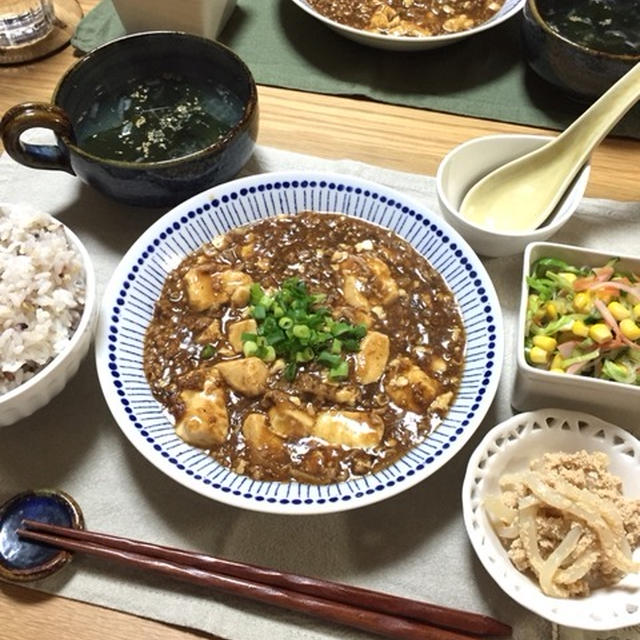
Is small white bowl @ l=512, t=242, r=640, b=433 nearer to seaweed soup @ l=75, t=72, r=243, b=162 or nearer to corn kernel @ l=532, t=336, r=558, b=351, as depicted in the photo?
corn kernel @ l=532, t=336, r=558, b=351

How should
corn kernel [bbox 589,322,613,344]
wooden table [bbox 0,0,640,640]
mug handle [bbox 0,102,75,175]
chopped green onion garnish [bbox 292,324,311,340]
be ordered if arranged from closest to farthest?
corn kernel [bbox 589,322,613,344] → chopped green onion garnish [bbox 292,324,311,340] → mug handle [bbox 0,102,75,175] → wooden table [bbox 0,0,640,640]

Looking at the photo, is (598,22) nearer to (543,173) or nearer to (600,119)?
(600,119)

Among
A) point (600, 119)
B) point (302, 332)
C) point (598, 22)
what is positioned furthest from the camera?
point (598, 22)

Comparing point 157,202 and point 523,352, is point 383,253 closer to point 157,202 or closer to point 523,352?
point 523,352

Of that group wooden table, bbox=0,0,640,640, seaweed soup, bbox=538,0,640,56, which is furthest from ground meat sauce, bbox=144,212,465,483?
seaweed soup, bbox=538,0,640,56

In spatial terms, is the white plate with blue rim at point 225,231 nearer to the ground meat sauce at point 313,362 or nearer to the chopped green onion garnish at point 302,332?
the ground meat sauce at point 313,362

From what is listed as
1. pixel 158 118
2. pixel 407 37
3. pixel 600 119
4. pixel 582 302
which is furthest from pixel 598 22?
pixel 158 118
